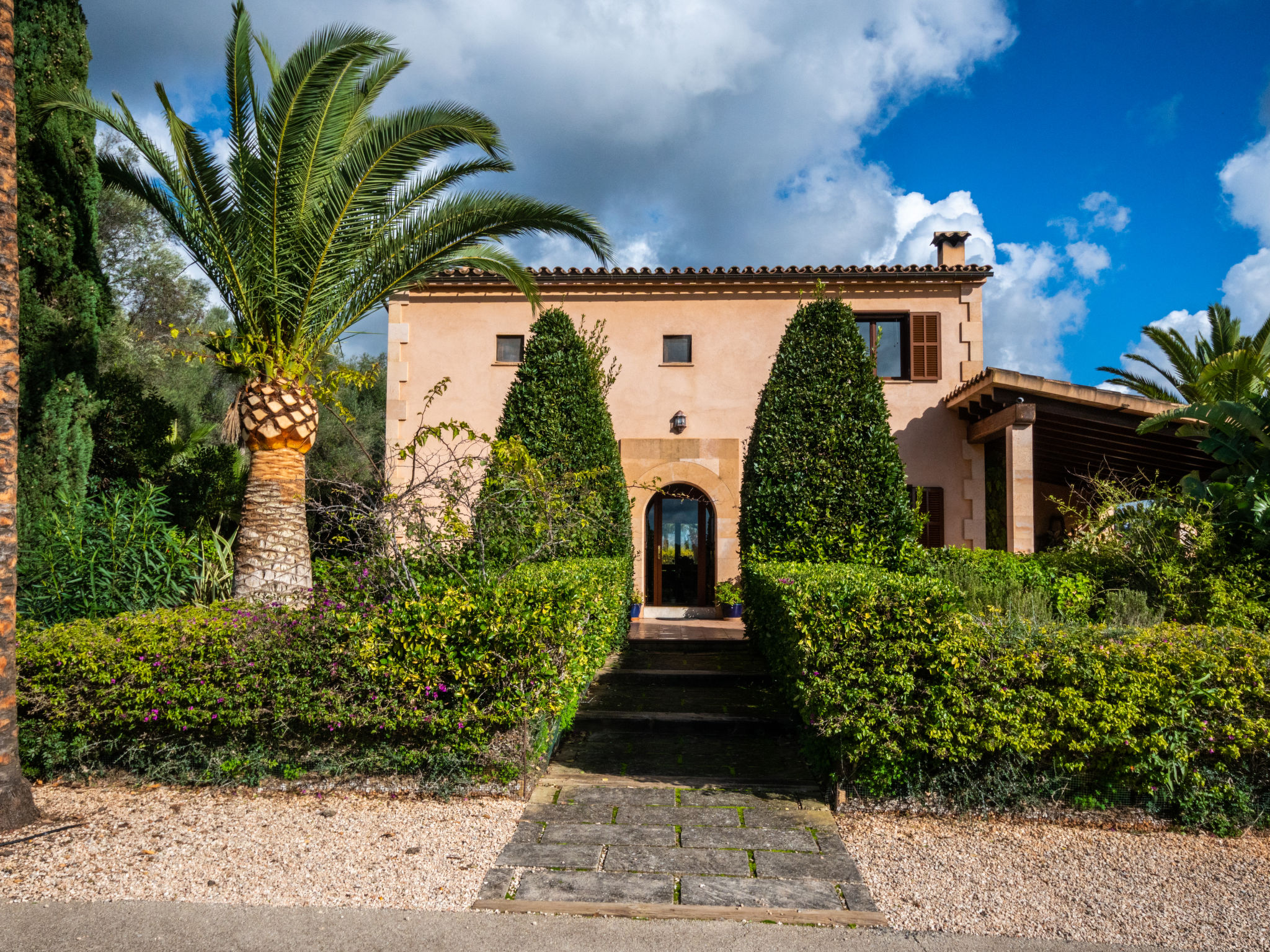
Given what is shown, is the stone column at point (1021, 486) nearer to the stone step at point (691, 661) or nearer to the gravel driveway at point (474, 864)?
the stone step at point (691, 661)

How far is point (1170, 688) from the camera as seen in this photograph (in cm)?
440

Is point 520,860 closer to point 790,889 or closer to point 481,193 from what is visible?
point 790,889

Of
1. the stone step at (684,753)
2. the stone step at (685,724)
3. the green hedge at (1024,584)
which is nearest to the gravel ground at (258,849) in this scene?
the stone step at (684,753)

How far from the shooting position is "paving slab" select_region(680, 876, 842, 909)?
11.6 ft

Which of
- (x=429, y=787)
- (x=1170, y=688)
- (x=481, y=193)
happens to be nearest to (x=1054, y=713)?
(x=1170, y=688)

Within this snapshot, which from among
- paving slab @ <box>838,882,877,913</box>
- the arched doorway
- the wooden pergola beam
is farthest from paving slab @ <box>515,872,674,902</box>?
the arched doorway

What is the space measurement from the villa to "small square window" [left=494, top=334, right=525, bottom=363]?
0.08ft

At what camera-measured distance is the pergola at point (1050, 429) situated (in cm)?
1067

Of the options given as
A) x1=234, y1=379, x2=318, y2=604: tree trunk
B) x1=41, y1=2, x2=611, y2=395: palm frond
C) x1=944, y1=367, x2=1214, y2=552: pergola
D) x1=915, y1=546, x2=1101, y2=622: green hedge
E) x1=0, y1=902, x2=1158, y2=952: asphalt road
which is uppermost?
x1=41, y1=2, x2=611, y2=395: palm frond

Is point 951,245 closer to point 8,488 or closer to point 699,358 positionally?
point 699,358

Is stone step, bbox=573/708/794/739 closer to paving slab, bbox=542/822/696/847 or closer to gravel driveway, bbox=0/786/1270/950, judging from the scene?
gravel driveway, bbox=0/786/1270/950

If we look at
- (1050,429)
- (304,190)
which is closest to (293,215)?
(304,190)

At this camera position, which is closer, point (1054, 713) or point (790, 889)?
point (790, 889)

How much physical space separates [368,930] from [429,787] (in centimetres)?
151
